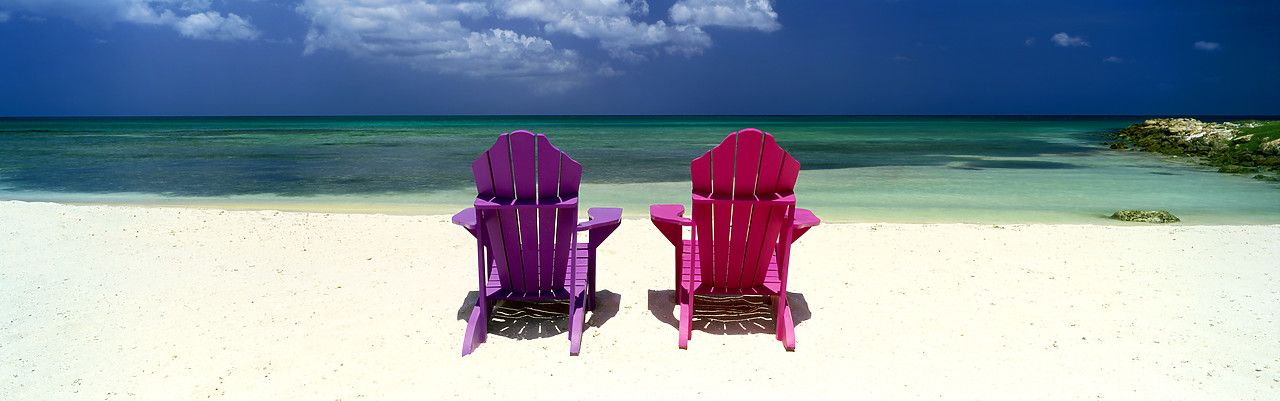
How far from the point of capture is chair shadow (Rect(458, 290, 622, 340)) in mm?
3863

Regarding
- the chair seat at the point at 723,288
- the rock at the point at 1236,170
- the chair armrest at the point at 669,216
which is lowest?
the rock at the point at 1236,170

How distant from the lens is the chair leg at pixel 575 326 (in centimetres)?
353

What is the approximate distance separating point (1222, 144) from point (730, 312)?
23374mm

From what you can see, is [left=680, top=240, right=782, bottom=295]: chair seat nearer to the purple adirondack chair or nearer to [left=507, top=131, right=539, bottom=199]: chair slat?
the purple adirondack chair

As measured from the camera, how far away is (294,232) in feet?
21.0

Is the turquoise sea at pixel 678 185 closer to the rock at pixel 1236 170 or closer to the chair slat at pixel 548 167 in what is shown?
the rock at pixel 1236 170

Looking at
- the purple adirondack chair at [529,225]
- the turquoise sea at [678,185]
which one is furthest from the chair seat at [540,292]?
the turquoise sea at [678,185]

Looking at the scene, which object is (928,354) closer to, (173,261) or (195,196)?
(173,261)

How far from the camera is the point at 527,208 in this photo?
3484 millimetres

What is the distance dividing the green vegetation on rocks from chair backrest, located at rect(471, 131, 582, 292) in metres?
15.5

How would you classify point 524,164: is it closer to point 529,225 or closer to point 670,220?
point 529,225

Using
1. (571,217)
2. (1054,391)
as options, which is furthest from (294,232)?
(1054,391)

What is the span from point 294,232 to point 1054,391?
6.07 meters

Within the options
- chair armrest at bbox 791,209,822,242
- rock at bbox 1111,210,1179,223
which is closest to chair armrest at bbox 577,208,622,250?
chair armrest at bbox 791,209,822,242
